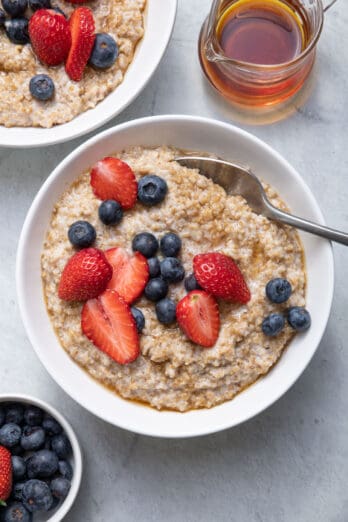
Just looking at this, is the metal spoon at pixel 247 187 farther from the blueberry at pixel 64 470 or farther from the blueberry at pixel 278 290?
the blueberry at pixel 64 470

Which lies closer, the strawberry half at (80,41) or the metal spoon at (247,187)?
the metal spoon at (247,187)

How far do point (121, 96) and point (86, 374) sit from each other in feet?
3.04

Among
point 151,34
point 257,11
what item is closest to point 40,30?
point 151,34

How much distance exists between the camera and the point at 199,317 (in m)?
2.08

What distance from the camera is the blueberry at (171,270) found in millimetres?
2088

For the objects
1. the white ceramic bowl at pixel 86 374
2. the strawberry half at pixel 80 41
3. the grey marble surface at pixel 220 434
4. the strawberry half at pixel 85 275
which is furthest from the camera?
the grey marble surface at pixel 220 434

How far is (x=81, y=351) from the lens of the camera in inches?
86.5

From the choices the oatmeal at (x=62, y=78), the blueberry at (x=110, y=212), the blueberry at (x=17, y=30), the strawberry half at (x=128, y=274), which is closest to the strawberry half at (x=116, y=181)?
the blueberry at (x=110, y=212)

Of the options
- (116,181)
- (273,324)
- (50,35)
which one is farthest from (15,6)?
(273,324)

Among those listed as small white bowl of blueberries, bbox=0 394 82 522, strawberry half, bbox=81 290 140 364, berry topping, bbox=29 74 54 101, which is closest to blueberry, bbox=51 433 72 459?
small white bowl of blueberries, bbox=0 394 82 522

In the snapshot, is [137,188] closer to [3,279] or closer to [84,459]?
[3,279]

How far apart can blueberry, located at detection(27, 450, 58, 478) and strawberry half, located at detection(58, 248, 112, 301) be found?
554mm

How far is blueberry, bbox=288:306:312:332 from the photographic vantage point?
2.14m

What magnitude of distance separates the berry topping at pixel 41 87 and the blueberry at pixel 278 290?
37.5 inches
